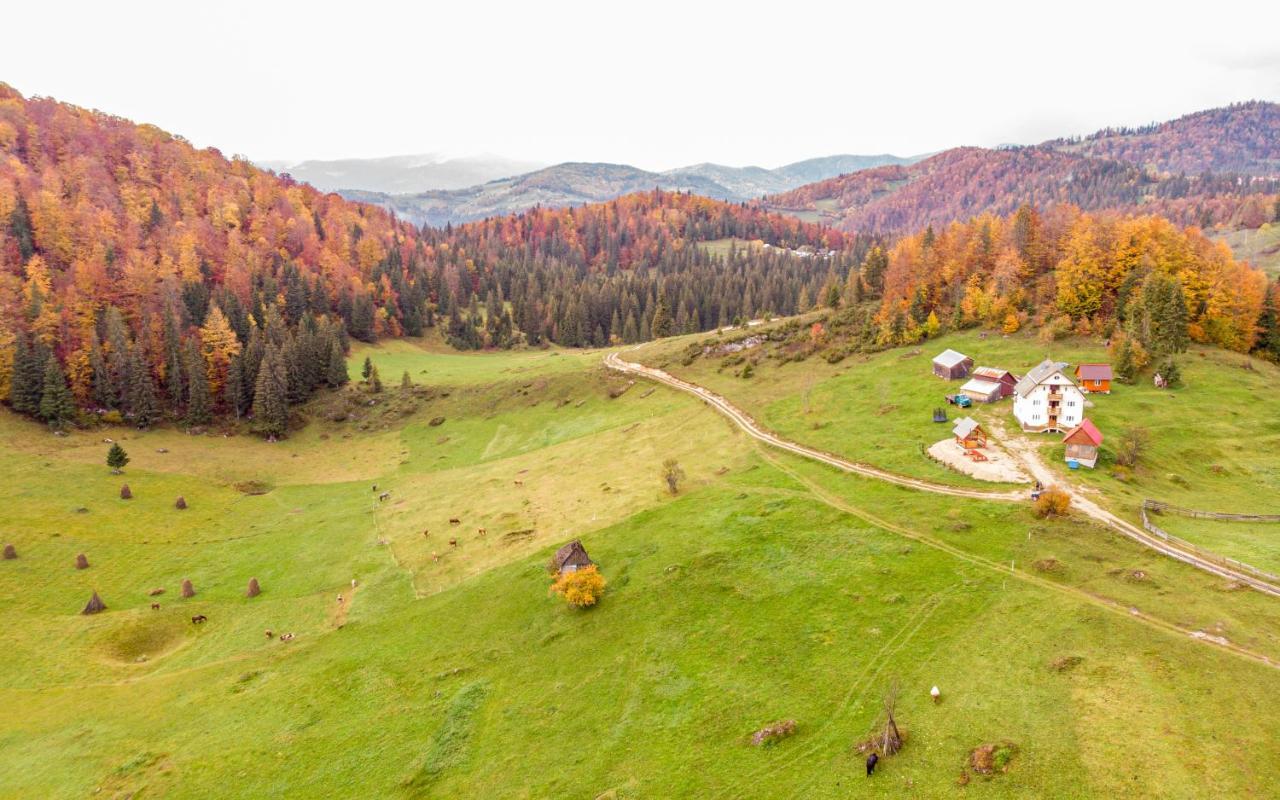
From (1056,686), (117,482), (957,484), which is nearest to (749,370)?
(957,484)

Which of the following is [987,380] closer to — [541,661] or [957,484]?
[957,484]

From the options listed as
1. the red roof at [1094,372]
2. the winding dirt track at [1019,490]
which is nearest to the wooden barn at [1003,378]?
the red roof at [1094,372]

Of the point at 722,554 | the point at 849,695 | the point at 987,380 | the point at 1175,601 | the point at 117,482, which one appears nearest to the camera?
the point at 849,695

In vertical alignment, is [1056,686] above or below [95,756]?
above

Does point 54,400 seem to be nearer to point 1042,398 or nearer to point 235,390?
point 235,390

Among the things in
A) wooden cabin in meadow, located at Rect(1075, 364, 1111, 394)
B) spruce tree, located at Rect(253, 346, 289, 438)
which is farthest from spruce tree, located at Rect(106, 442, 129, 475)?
wooden cabin in meadow, located at Rect(1075, 364, 1111, 394)

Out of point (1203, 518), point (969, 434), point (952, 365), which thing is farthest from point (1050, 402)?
point (1203, 518)

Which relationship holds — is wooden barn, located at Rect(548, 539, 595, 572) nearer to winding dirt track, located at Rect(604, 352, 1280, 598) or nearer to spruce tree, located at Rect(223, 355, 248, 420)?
winding dirt track, located at Rect(604, 352, 1280, 598)
